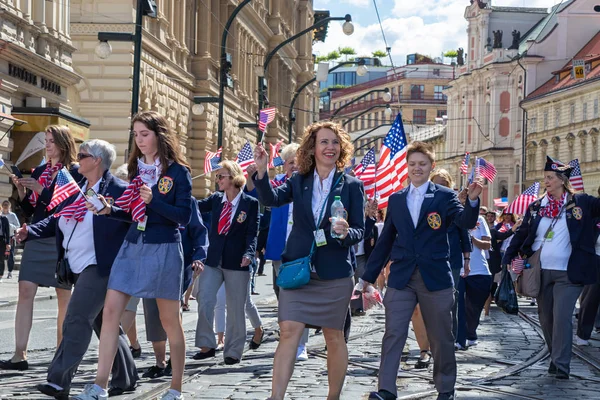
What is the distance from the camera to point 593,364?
1161 cm

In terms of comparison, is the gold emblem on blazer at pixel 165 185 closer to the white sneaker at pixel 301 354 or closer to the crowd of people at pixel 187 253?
the crowd of people at pixel 187 253

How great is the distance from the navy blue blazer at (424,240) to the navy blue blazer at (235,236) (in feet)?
9.02

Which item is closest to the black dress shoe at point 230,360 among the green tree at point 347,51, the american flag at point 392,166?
the american flag at point 392,166

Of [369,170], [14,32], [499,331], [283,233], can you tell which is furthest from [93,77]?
[283,233]

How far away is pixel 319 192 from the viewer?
759cm

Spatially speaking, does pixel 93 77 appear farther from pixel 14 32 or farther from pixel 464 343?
pixel 464 343

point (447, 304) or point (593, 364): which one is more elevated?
point (447, 304)

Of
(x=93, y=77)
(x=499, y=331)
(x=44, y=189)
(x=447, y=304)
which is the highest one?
(x=93, y=77)

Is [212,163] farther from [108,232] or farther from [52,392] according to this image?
[52,392]

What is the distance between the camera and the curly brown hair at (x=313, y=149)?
768 cm

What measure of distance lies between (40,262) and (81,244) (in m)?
1.71

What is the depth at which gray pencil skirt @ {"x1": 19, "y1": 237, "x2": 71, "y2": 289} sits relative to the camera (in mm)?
9453

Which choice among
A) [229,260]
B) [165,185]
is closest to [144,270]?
[165,185]

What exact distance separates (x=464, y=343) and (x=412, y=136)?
4635 inches
